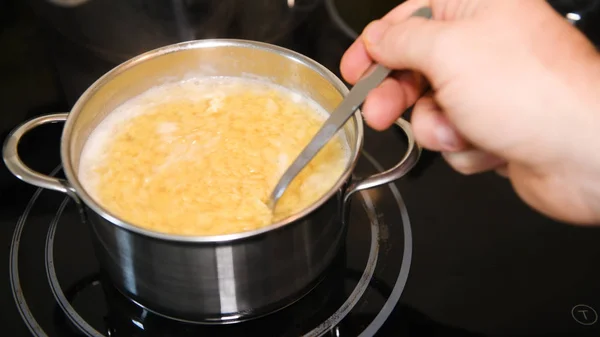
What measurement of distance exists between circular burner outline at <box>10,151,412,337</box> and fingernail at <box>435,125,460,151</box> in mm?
178

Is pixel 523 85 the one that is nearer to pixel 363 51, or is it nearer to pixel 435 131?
pixel 435 131

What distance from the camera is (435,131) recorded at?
0.72 m

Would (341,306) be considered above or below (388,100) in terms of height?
below

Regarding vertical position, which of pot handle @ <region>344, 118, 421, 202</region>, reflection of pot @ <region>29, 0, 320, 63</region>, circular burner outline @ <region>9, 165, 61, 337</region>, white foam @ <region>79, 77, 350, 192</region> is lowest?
circular burner outline @ <region>9, 165, 61, 337</region>

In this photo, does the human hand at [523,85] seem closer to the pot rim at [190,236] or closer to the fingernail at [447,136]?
the fingernail at [447,136]

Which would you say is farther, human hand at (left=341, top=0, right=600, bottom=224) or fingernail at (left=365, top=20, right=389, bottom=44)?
fingernail at (left=365, top=20, right=389, bottom=44)

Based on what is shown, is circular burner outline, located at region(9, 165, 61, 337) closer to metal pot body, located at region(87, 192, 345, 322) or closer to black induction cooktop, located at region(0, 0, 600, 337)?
black induction cooktop, located at region(0, 0, 600, 337)

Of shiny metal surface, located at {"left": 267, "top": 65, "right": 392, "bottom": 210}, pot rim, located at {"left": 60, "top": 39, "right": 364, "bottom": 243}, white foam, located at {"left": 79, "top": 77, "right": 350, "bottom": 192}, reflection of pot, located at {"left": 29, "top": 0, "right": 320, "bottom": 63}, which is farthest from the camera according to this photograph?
reflection of pot, located at {"left": 29, "top": 0, "right": 320, "bottom": 63}

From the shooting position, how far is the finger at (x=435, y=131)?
0.72m

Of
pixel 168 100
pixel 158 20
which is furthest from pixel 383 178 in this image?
pixel 158 20

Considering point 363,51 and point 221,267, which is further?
point 363,51

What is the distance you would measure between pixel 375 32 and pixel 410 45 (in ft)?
0.35

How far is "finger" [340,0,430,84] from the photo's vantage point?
784mm

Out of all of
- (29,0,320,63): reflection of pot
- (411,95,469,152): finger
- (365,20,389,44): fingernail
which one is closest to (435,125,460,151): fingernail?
(411,95,469,152): finger
